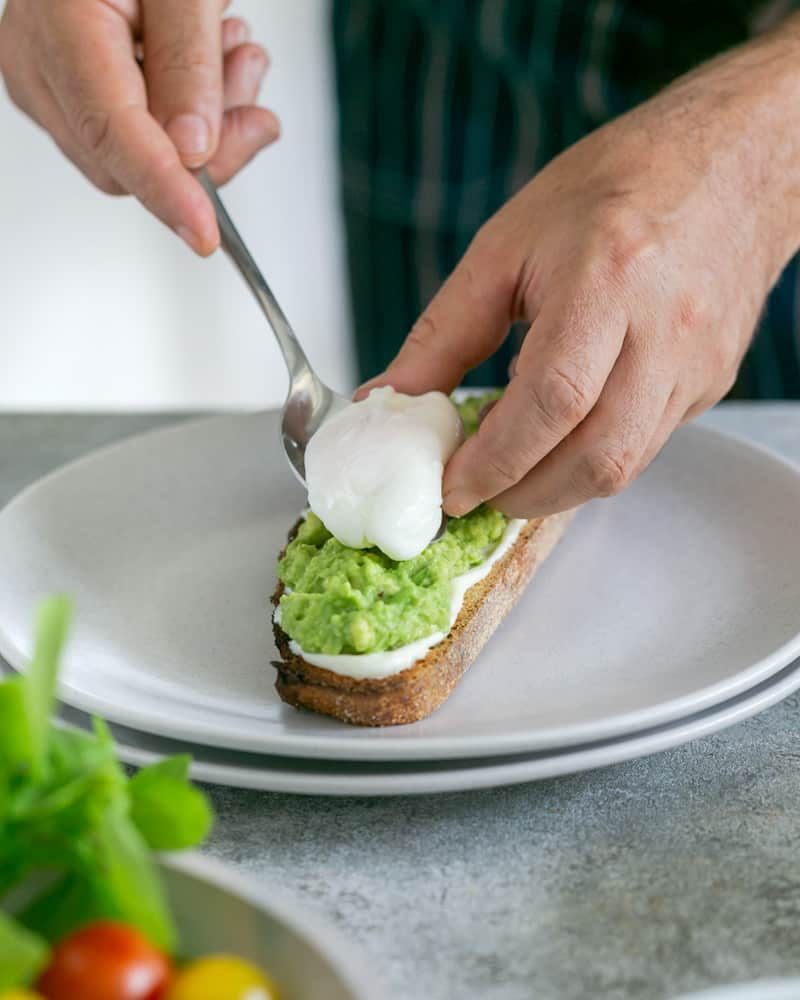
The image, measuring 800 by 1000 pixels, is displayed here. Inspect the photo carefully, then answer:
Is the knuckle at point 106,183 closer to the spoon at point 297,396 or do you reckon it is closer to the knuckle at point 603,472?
the spoon at point 297,396

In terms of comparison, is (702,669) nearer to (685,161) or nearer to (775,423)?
(685,161)

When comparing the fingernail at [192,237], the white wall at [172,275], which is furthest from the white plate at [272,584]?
the white wall at [172,275]

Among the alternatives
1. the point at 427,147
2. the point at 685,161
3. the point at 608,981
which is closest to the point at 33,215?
the point at 427,147

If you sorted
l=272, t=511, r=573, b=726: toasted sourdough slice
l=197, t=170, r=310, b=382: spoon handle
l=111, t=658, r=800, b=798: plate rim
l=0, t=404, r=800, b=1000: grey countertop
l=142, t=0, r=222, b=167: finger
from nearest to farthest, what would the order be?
l=0, t=404, r=800, b=1000: grey countertop → l=111, t=658, r=800, b=798: plate rim → l=272, t=511, r=573, b=726: toasted sourdough slice → l=197, t=170, r=310, b=382: spoon handle → l=142, t=0, r=222, b=167: finger

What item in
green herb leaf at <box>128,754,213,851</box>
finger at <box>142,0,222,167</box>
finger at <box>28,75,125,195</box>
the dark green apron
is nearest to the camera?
green herb leaf at <box>128,754,213,851</box>

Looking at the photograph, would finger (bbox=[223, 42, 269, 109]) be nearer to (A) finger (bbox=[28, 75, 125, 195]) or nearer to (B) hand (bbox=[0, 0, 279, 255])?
(B) hand (bbox=[0, 0, 279, 255])

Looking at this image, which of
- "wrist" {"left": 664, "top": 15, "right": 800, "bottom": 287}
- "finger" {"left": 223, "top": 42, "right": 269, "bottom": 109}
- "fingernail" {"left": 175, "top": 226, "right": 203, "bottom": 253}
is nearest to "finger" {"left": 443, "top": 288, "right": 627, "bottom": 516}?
"wrist" {"left": 664, "top": 15, "right": 800, "bottom": 287}
